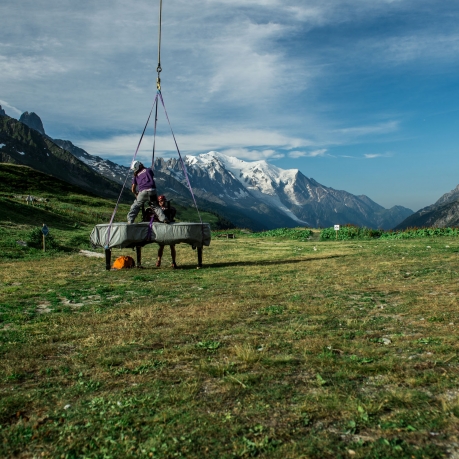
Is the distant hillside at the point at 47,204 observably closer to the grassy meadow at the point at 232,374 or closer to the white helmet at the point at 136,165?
the white helmet at the point at 136,165

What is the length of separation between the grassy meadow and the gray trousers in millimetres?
6481

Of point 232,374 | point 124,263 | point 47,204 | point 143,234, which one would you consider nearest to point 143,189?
point 143,234

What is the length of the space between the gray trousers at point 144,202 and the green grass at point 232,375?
7.09 m

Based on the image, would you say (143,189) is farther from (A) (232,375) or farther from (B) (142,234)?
(A) (232,375)

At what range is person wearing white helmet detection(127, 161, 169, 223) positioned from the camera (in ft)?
59.4

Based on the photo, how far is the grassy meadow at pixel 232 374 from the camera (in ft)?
13.6

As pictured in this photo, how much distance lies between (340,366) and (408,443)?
1.95 meters

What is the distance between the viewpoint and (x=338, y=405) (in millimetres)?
4730

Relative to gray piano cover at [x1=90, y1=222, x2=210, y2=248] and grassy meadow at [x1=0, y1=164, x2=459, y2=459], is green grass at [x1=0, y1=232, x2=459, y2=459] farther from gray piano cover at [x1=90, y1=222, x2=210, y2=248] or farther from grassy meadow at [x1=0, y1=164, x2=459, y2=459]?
gray piano cover at [x1=90, y1=222, x2=210, y2=248]

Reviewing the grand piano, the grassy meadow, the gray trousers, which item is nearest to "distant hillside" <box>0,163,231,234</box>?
the grand piano

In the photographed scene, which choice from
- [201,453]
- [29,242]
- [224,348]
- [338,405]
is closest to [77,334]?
[224,348]

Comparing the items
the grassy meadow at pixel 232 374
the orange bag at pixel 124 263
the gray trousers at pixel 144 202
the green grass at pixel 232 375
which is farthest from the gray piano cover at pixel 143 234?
the green grass at pixel 232 375

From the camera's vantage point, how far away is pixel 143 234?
704 inches

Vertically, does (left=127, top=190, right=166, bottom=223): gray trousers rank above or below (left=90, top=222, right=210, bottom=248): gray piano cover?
above
